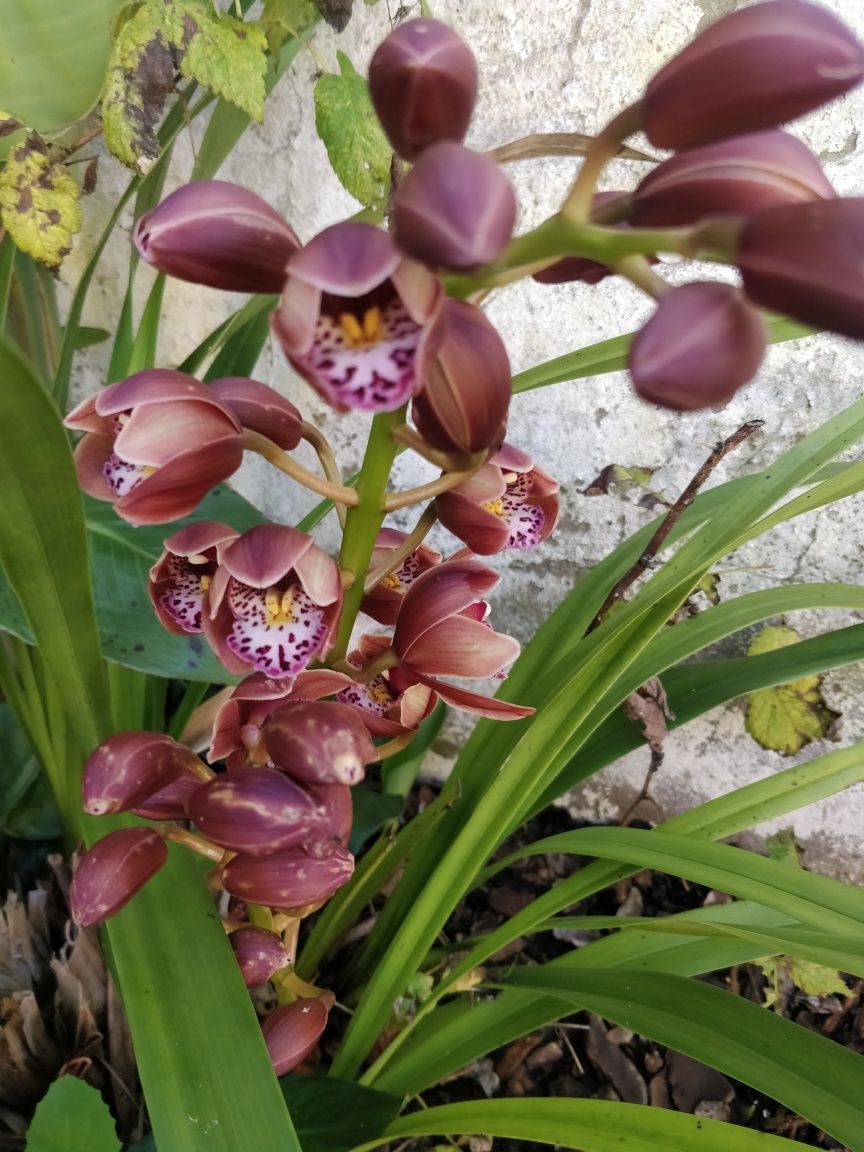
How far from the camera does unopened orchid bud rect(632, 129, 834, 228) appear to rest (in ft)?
0.80

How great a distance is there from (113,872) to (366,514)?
22cm

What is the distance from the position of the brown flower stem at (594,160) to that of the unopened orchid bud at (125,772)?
1.01ft

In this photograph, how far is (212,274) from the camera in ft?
0.97

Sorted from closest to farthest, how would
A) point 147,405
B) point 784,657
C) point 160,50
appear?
point 147,405 < point 160,50 < point 784,657

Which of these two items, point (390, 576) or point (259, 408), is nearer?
point (259, 408)

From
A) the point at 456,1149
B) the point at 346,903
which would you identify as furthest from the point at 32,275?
the point at 456,1149

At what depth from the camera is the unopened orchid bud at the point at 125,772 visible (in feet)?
1.25

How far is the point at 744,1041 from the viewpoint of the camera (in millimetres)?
406

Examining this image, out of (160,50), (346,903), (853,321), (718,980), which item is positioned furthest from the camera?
(718,980)

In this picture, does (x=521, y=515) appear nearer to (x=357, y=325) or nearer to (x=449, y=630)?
(x=449, y=630)

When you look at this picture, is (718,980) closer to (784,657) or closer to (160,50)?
(784,657)

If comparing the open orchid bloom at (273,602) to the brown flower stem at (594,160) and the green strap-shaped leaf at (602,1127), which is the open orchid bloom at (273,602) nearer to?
the brown flower stem at (594,160)

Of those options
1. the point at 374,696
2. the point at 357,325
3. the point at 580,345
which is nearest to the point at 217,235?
the point at 357,325

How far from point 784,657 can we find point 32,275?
768 millimetres
